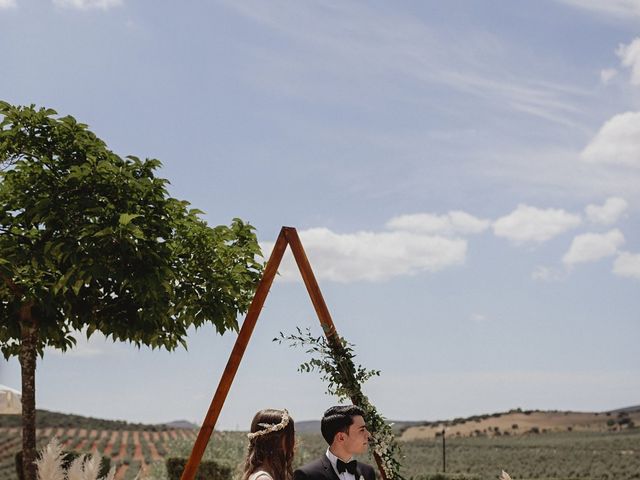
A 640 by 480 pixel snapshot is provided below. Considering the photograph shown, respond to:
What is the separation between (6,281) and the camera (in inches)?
545

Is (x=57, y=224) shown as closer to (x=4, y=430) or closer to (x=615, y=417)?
(x=4, y=430)

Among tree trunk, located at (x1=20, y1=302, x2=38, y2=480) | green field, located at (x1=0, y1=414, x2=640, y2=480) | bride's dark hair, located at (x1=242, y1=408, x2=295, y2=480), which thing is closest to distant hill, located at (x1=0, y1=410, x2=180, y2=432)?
green field, located at (x1=0, y1=414, x2=640, y2=480)

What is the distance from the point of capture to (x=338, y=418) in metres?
7.34

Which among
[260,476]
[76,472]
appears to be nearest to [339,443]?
[260,476]

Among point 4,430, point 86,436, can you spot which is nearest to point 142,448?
point 86,436

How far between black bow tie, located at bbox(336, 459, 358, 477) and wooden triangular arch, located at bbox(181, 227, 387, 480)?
2.18 meters

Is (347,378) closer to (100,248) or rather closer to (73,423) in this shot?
(100,248)

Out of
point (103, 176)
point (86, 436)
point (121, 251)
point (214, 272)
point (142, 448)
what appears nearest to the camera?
point (121, 251)

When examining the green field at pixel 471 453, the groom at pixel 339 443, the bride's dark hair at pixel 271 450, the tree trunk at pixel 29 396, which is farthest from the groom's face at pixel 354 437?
the green field at pixel 471 453

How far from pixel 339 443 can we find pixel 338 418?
0.23 m

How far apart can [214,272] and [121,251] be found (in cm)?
235

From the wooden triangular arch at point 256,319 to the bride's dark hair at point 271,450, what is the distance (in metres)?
2.82

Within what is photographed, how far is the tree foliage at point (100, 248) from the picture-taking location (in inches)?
486

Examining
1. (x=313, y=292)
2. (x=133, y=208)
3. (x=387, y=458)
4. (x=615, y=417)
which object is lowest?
(x=387, y=458)
